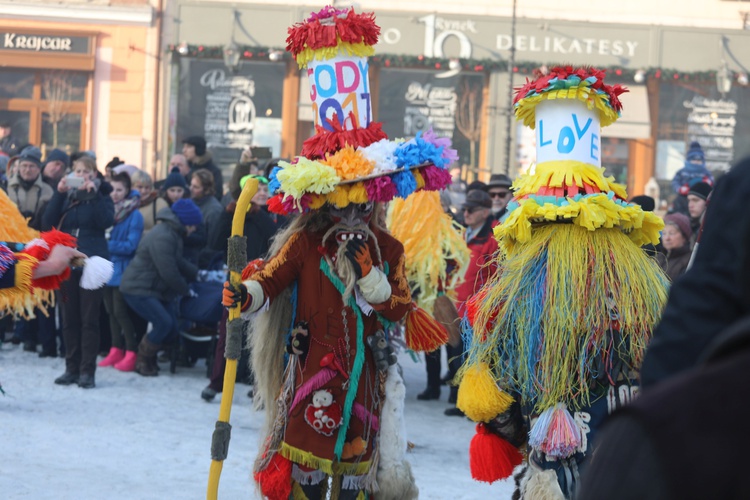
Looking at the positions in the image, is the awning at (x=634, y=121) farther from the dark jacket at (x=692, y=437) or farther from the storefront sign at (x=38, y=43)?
the dark jacket at (x=692, y=437)

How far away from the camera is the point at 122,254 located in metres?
8.71

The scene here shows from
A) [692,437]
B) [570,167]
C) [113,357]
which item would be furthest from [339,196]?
[113,357]

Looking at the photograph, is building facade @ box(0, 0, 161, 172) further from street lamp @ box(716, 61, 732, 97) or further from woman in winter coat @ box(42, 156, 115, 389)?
woman in winter coat @ box(42, 156, 115, 389)

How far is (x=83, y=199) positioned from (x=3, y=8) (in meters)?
10.9

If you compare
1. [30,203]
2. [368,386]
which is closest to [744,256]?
[368,386]

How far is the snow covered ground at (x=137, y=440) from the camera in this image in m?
5.62

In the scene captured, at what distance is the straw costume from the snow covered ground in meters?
0.36

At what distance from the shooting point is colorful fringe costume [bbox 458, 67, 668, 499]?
3.82 metres

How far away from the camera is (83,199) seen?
8.05 meters

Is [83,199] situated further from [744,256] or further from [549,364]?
[744,256]

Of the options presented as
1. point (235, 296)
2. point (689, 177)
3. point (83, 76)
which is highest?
point (83, 76)

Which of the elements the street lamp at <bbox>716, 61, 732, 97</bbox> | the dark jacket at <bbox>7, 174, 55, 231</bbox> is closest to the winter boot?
the dark jacket at <bbox>7, 174, 55, 231</bbox>

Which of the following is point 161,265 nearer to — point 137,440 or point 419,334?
point 137,440

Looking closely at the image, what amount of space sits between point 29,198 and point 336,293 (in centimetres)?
565
